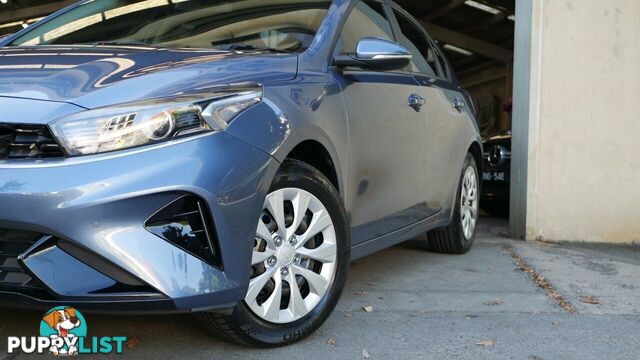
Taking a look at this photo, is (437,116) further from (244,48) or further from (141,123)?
(141,123)

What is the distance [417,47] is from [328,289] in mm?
2098

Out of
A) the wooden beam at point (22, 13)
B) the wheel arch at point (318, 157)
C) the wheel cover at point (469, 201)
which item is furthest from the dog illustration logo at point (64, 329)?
the wooden beam at point (22, 13)

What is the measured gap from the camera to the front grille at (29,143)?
6.48ft

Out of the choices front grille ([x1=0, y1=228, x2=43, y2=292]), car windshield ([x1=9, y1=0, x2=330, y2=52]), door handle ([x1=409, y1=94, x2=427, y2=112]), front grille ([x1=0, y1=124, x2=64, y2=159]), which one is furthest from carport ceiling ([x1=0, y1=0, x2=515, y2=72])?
front grille ([x1=0, y1=228, x2=43, y2=292])

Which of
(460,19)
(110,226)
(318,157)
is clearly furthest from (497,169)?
(460,19)

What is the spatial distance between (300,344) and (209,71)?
1.09 metres

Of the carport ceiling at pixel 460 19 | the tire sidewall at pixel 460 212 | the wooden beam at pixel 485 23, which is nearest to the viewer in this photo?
the tire sidewall at pixel 460 212

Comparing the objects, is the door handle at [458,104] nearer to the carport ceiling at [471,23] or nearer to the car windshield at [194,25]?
the car windshield at [194,25]

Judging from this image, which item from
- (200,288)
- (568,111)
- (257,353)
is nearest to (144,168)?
(200,288)

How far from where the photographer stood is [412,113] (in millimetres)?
3580

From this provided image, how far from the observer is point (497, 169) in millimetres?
6668

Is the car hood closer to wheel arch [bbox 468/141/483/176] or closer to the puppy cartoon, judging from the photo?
the puppy cartoon

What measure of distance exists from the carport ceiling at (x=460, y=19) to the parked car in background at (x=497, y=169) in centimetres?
1066

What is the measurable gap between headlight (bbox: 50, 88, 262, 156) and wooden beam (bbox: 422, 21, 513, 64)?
19660mm
